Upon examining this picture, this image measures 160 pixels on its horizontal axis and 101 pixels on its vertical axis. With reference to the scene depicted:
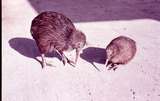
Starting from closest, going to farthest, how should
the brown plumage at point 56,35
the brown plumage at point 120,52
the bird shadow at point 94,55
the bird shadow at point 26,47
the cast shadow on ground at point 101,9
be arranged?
1. the brown plumage at point 56,35
2. the brown plumage at point 120,52
3. the bird shadow at point 94,55
4. the bird shadow at point 26,47
5. the cast shadow on ground at point 101,9

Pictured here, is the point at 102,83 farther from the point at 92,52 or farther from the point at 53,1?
the point at 53,1

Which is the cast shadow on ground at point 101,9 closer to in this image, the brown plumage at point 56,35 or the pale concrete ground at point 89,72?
the pale concrete ground at point 89,72

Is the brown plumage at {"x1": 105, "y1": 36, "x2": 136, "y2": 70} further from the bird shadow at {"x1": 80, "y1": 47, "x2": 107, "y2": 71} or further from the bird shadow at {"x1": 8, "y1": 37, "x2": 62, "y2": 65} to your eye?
the bird shadow at {"x1": 8, "y1": 37, "x2": 62, "y2": 65}

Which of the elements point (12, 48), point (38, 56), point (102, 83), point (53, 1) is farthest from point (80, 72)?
point (53, 1)

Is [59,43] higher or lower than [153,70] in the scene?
higher

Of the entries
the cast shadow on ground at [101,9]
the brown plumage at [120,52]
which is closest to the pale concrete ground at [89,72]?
the brown plumage at [120,52]

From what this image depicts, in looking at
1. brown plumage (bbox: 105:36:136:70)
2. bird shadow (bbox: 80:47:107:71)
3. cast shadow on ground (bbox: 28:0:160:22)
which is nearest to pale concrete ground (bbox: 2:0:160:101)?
bird shadow (bbox: 80:47:107:71)

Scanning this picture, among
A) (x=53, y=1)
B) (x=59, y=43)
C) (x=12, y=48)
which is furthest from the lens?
(x=53, y=1)
